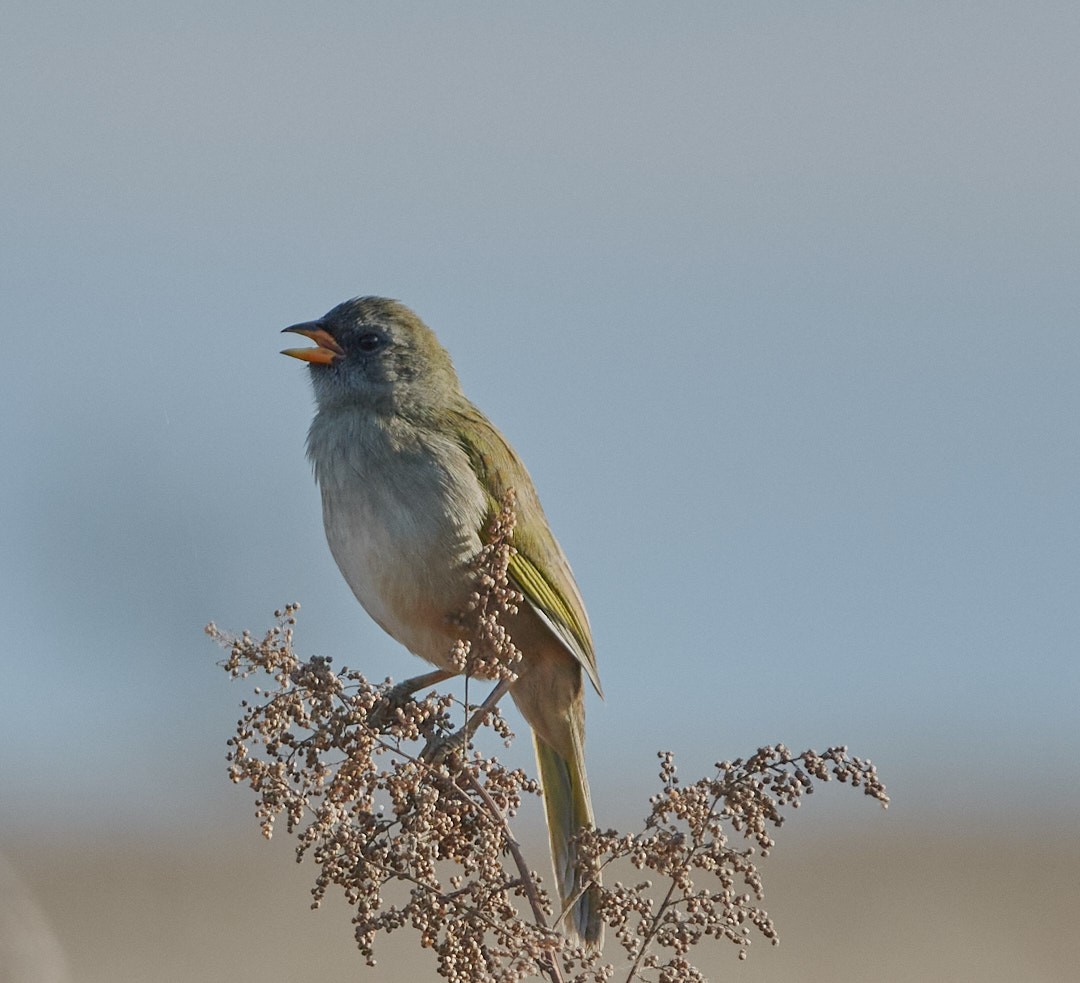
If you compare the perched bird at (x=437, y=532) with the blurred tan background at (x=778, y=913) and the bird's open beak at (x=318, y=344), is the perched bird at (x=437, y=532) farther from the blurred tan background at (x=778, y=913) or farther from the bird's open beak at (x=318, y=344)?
the blurred tan background at (x=778, y=913)

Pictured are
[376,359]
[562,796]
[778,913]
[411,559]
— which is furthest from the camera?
[778,913]

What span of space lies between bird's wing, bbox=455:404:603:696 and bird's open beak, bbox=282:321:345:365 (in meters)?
0.57

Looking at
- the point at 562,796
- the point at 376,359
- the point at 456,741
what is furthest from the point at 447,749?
the point at 376,359

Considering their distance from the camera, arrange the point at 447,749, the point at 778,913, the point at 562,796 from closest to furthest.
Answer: the point at 447,749 < the point at 562,796 < the point at 778,913

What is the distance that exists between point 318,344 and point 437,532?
4.03ft

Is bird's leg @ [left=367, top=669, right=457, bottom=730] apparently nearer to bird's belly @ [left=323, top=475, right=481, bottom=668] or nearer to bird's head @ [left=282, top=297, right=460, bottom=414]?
bird's belly @ [left=323, top=475, right=481, bottom=668]

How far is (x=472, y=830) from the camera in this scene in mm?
3461

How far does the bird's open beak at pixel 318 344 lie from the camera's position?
5.43 metres

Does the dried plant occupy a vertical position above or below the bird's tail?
below

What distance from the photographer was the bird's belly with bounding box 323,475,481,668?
4.57 m

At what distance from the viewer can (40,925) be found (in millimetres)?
3152

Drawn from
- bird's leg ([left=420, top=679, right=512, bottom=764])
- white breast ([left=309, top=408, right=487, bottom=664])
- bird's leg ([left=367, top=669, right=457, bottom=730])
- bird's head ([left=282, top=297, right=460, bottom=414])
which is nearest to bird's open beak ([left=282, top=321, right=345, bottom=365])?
bird's head ([left=282, top=297, right=460, bottom=414])

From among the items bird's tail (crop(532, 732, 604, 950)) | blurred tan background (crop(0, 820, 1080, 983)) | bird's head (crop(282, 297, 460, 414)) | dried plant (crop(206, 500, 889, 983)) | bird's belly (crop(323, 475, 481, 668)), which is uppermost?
blurred tan background (crop(0, 820, 1080, 983))

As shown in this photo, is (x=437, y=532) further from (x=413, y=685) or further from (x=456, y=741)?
(x=456, y=741)
